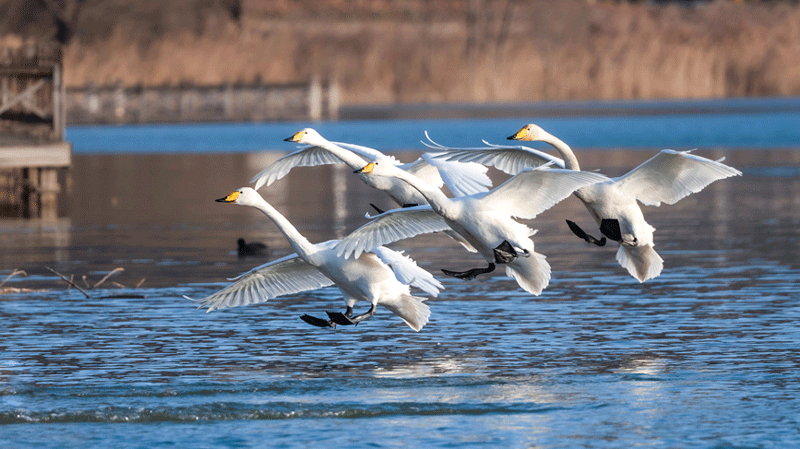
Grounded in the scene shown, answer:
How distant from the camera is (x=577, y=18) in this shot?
6256 cm

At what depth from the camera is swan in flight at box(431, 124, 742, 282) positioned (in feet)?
36.8

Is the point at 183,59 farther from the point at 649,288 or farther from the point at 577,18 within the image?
the point at 649,288

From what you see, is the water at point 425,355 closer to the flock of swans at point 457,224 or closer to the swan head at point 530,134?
the flock of swans at point 457,224

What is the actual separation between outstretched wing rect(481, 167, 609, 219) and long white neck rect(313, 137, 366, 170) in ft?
5.32

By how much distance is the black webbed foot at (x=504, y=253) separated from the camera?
401 inches

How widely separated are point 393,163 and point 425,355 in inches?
62.7

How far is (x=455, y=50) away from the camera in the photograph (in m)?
56.2

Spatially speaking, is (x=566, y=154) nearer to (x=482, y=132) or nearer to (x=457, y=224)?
(x=457, y=224)

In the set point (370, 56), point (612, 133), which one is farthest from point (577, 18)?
point (612, 133)

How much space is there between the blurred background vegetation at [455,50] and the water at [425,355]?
93.3ft

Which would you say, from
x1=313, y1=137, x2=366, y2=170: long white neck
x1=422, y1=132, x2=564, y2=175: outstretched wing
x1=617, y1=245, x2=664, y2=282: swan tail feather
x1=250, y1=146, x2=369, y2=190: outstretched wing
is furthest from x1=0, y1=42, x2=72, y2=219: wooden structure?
x1=617, y1=245, x2=664, y2=282: swan tail feather

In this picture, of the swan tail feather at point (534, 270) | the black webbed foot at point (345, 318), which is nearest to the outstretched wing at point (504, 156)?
the swan tail feather at point (534, 270)

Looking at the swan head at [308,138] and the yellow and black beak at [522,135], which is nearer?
the yellow and black beak at [522,135]

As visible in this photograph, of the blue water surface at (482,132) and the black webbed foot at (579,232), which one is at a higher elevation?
the black webbed foot at (579,232)
